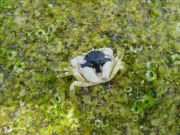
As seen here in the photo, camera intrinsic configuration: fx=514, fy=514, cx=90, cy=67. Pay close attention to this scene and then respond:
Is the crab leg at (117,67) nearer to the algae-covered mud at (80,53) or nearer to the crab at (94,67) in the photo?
the crab at (94,67)

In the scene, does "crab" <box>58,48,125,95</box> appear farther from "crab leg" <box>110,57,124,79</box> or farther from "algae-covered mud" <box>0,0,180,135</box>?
"algae-covered mud" <box>0,0,180,135</box>

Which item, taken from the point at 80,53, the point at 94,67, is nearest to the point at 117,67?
the point at 94,67

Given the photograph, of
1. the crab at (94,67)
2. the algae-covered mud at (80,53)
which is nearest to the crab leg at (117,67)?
the crab at (94,67)

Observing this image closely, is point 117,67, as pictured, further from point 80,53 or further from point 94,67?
point 80,53

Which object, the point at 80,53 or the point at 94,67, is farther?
the point at 80,53

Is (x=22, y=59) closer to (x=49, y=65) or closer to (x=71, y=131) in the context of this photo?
(x=49, y=65)

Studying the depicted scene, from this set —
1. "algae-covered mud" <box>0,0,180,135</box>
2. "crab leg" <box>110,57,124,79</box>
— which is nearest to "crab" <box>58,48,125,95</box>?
"crab leg" <box>110,57,124,79</box>
